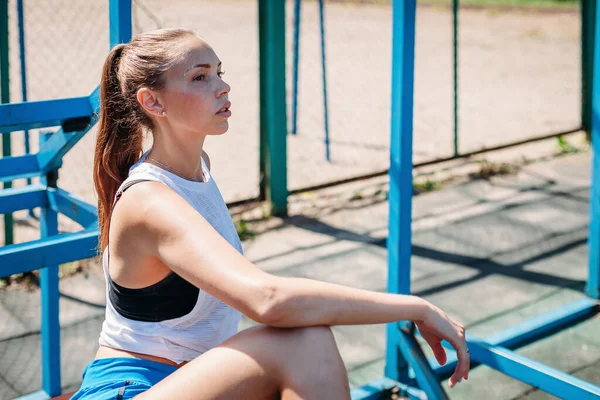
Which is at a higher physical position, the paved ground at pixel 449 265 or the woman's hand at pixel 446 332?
the woman's hand at pixel 446 332

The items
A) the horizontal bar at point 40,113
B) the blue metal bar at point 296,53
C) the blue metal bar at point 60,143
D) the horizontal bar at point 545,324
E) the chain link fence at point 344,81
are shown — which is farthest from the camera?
the chain link fence at point 344,81

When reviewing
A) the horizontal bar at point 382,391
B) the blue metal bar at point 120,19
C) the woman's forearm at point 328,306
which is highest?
the blue metal bar at point 120,19

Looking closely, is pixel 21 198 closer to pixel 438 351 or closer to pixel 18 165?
pixel 18 165

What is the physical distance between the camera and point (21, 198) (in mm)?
2316

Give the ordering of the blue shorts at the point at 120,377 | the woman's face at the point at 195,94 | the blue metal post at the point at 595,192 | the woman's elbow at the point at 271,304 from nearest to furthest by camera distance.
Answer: the woman's elbow at the point at 271,304 < the blue shorts at the point at 120,377 < the woman's face at the point at 195,94 < the blue metal post at the point at 595,192

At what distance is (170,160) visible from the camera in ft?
5.70

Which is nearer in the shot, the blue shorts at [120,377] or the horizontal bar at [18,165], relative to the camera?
the blue shorts at [120,377]

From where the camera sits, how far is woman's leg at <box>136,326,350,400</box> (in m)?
1.44

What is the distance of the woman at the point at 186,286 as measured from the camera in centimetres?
145

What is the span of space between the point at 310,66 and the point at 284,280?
7328 mm

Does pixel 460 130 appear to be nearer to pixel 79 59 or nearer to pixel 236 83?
pixel 236 83

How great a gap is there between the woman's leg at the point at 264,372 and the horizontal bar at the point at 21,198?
101 cm

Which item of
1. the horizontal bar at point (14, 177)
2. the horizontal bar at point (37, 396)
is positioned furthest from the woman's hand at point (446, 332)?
the horizontal bar at point (37, 396)

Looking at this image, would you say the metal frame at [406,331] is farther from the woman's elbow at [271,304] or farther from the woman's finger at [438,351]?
the woman's elbow at [271,304]
